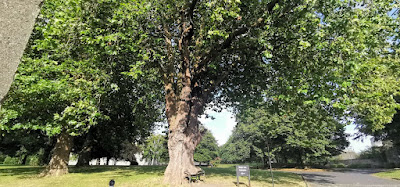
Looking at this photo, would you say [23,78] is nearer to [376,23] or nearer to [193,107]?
[193,107]

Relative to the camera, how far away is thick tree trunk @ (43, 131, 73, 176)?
45.6 feet

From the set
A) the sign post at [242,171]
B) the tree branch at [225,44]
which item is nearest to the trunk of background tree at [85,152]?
the tree branch at [225,44]

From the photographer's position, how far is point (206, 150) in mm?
49156

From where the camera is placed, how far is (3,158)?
42.2 metres

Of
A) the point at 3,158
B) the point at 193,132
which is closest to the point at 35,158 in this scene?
the point at 3,158

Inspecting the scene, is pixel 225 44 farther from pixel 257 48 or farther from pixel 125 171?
pixel 125 171

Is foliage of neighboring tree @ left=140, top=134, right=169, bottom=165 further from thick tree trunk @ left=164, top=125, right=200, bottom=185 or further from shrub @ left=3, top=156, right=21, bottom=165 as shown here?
thick tree trunk @ left=164, top=125, right=200, bottom=185

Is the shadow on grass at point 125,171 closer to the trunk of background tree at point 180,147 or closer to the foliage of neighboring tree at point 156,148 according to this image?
the trunk of background tree at point 180,147

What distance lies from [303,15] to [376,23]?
2497 mm

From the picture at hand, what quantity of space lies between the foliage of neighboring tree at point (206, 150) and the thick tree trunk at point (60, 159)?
107ft

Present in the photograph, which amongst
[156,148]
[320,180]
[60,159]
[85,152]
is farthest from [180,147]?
[156,148]

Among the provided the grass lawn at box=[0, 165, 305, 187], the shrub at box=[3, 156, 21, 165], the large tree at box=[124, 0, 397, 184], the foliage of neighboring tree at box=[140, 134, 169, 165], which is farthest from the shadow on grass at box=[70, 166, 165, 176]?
the shrub at box=[3, 156, 21, 165]

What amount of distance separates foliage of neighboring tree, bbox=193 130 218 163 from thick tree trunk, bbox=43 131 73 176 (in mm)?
32761

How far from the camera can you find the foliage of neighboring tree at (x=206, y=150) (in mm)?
45559
